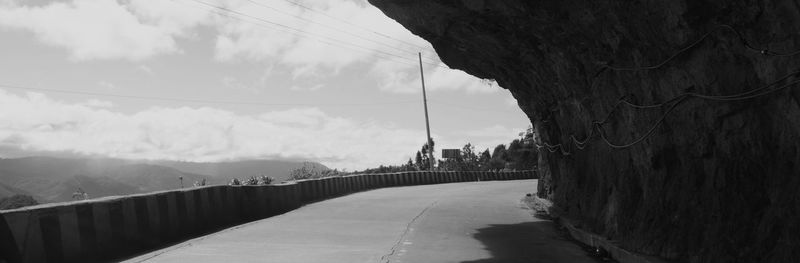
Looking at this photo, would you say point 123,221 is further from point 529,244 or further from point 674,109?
point 674,109

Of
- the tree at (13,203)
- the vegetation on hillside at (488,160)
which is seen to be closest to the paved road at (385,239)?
the tree at (13,203)

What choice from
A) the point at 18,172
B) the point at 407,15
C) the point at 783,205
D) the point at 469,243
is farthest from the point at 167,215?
the point at 18,172

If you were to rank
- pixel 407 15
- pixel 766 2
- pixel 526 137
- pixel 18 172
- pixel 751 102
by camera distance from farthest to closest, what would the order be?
pixel 18 172 < pixel 526 137 < pixel 407 15 < pixel 751 102 < pixel 766 2

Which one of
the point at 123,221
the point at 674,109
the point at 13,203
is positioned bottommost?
the point at 123,221

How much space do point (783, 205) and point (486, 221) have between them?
9.68m

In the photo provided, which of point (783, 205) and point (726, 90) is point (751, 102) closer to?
point (726, 90)

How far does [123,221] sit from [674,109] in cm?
837

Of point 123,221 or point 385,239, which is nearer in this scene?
point 123,221

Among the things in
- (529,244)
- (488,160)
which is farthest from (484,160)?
(529,244)

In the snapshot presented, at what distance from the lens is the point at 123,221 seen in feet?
Answer: 35.2

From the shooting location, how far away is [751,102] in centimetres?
781

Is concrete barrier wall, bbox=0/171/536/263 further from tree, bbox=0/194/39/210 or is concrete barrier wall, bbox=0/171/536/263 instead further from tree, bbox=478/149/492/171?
tree, bbox=478/149/492/171

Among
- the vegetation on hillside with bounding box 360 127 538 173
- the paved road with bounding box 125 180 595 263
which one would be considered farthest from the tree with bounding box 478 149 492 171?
the paved road with bounding box 125 180 595 263

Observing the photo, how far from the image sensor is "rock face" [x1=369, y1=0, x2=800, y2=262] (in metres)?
7.18
